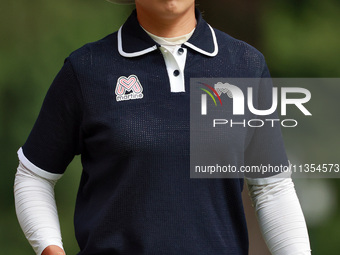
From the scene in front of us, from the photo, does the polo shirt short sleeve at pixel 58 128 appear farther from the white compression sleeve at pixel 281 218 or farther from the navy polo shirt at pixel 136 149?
the white compression sleeve at pixel 281 218

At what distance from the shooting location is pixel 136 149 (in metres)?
1.66

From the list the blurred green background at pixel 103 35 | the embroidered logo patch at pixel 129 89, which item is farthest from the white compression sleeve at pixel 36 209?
the blurred green background at pixel 103 35

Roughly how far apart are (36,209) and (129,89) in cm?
38

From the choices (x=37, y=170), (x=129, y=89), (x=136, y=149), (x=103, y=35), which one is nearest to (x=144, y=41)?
(x=129, y=89)

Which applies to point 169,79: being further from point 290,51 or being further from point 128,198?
point 290,51

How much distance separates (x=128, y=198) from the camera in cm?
166

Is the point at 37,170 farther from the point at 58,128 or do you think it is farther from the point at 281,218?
the point at 281,218

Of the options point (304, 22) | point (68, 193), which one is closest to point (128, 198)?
point (68, 193)

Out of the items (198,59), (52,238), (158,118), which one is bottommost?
(52,238)

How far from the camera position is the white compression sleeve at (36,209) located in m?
1.77

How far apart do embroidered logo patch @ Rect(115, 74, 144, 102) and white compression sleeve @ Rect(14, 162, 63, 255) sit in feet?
1.02

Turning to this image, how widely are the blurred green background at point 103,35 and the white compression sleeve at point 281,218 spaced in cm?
207

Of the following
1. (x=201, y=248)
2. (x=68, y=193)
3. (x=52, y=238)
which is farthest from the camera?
(x=68, y=193)

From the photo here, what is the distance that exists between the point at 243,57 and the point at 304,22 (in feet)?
7.43
